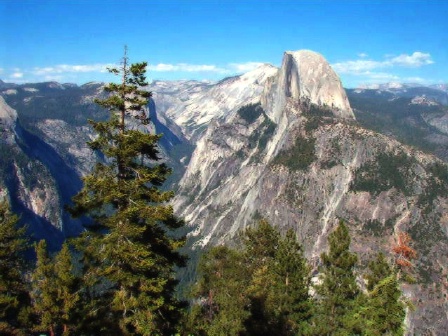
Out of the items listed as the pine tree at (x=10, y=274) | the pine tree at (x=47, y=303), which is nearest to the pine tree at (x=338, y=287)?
the pine tree at (x=47, y=303)

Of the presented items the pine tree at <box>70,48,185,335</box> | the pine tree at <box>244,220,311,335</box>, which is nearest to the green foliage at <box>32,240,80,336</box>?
the pine tree at <box>70,48,185,335</box>

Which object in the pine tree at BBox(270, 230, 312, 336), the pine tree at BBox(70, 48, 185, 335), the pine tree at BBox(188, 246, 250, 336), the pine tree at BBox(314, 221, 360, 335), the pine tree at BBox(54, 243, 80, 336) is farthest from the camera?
the pine tree at BBox(314, 221, 360, 335)

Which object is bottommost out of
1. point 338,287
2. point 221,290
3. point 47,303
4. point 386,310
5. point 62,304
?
point 221,290

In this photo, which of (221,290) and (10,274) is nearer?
(10,274)

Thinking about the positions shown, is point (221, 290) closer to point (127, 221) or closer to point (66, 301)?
point (66, 301)

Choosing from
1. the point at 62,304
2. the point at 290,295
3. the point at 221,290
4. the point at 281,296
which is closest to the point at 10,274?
the point at 62,304

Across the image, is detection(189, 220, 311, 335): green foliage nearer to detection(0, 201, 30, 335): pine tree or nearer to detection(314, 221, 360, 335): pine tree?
detection(314, 221, 360, 335): pine tree

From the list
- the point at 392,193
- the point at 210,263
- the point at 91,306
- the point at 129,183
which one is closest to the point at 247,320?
the point at 210,263
